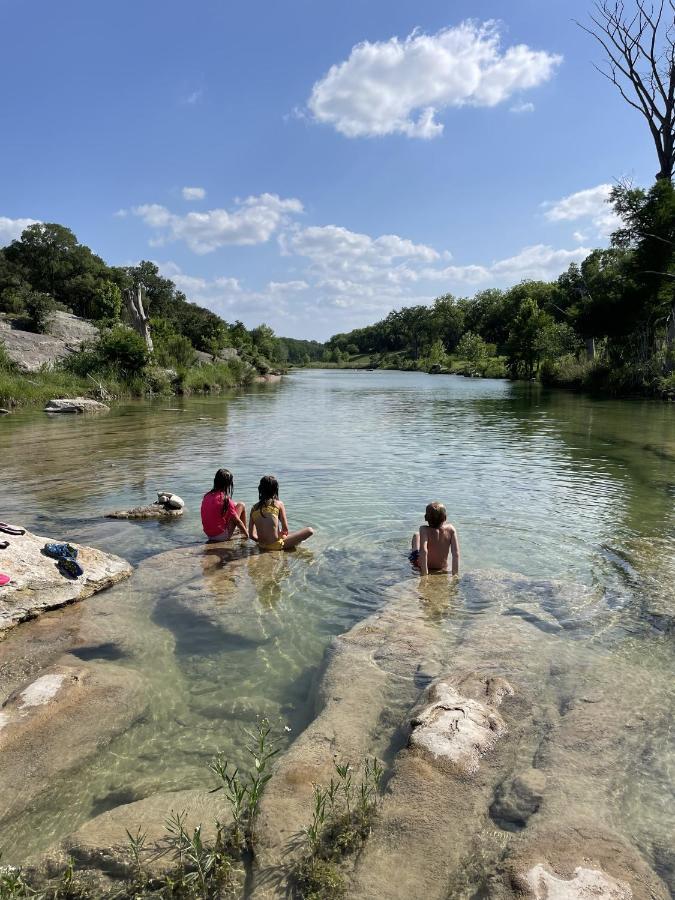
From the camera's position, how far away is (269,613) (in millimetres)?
6730

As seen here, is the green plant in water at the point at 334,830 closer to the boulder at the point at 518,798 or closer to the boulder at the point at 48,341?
the boulder at the point at 518,798

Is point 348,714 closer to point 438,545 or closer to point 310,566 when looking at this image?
point 438,545

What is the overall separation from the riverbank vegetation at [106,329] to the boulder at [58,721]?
2851 centimetres

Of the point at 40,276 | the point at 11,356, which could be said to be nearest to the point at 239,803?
the point at 11,356

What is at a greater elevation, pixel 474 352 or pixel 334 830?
pixel 474 352

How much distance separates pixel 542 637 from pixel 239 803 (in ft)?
12.6

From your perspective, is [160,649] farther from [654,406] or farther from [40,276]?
[40,276]

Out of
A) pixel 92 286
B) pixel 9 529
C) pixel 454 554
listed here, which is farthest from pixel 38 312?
pixel 454 554

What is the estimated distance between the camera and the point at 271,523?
901 cm

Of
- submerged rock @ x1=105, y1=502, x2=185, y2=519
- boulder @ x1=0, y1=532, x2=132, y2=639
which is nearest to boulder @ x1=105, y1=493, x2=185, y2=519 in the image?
submerged rock @ x1=105, y1=502, x2=185, y2=519

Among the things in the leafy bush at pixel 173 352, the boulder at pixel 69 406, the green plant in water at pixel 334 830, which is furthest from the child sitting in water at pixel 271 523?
the leafy bush at pixel 173 352

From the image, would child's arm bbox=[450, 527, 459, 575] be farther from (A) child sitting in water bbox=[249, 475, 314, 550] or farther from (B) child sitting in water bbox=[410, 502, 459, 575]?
(A) child sitting in water bbox=[249, 475, 314, 550]

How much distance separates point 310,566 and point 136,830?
204 inches

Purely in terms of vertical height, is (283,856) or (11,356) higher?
(11,356)
